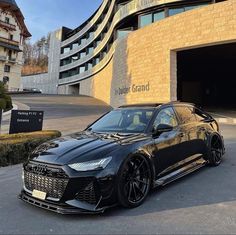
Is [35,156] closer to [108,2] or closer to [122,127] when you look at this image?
[122,127]

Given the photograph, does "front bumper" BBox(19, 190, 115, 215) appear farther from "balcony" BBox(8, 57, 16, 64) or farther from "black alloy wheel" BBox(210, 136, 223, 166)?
"balcony" BBox(8, 57, 16, 64)

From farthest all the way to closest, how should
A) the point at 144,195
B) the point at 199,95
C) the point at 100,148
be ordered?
the point at 199,95, the point at 144,195, the point at 100,148

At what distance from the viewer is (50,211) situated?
4.27 m

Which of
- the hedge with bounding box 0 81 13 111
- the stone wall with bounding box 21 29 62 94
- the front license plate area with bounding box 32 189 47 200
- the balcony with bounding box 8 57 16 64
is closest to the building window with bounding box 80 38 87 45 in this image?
the stone wall with bounding box 21 29 62 94

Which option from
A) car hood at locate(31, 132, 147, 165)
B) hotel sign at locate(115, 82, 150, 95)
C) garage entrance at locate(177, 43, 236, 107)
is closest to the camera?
car hood at locate(31, 132, 147, 165)

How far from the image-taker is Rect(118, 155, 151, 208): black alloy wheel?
4201mm

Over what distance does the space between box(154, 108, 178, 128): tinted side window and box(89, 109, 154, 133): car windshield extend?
156 mm

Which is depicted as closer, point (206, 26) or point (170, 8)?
point (206, 26)

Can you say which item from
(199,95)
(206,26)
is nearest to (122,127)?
(206,26)

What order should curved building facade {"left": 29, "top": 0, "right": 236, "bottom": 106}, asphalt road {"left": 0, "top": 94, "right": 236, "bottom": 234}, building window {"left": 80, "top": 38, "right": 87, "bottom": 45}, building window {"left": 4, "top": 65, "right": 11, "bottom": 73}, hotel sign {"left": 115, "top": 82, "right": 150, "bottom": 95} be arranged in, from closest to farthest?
asphalt road {"left": 0, "top": 94, "right": 236, "bottom": 234}
curved building facade {"left": 29, "top": 0, "right": 236, "bottom": 106}
hotel sign {"left": 115, "top": 82, "right": 150, "bottom": 95}
building window {"left": 4, "top": 65, "right": 11, "bottom": 73}
building window {"left": 80, "top": 38, "right": 87, "bottom": 45}

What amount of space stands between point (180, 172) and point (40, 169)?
253cm

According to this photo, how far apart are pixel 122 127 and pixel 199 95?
3033 cm

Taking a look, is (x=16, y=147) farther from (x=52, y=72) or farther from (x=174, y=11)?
(x=52, y=72)

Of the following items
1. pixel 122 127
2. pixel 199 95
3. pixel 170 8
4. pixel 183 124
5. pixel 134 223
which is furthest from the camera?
pixel 199 95
